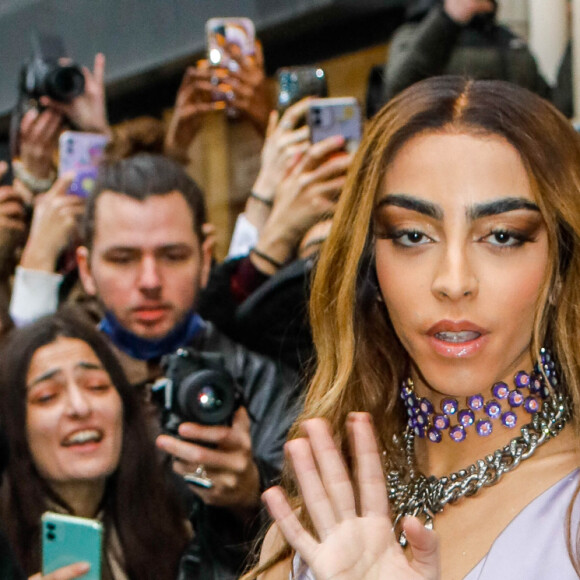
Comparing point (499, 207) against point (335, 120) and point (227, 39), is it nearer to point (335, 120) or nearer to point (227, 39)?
point (335, 120)

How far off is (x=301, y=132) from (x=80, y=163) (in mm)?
698

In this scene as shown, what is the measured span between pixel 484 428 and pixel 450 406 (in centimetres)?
6

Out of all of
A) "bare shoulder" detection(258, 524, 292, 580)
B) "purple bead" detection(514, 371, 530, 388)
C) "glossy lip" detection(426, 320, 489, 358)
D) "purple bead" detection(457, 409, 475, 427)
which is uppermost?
"glossy lip" detection(426, 320, 489, 358)

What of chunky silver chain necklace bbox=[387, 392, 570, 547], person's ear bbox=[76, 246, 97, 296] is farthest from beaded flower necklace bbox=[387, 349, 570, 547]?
person's ear bbox=[76, 246, 97, 296]

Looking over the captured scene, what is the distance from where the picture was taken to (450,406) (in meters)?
1.68

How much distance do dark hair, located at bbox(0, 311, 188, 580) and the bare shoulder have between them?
47 cm

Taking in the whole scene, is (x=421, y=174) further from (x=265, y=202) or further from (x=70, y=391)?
(x=265, y=202)

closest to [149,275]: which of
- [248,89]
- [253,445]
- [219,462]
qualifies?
[253,445]

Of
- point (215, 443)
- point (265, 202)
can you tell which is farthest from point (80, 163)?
point (215, 443)

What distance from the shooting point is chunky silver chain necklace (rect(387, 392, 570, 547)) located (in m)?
1.63

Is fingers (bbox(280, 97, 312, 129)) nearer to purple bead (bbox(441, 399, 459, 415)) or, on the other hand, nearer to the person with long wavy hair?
the person with long wavy hair

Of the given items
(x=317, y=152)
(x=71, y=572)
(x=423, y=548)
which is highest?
(x=317, y=152)

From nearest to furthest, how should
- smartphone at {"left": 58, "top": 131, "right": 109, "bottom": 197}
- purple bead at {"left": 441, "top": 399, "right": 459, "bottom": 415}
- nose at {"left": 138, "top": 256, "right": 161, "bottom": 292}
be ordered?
purple bead at {"left": 441, "top": 399, "right": 459, "bottom": 415}
nose at {"left": 138, "top": 256, "right": 161, "bottom": 292}
smartphone at {"left": 58, "top": 131, "right": 109, "bottom": 197}

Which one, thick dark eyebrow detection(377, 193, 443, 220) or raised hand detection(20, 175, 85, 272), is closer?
thick dark eyebrow detection(377, 193, 443, 220)
